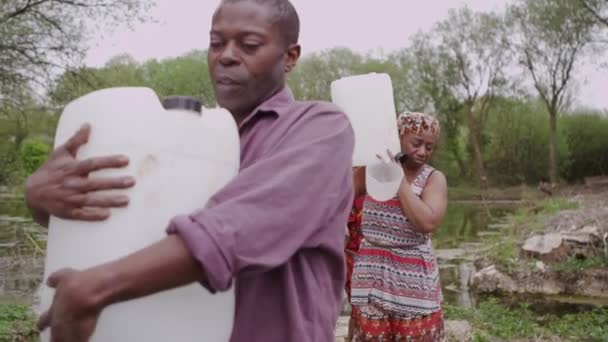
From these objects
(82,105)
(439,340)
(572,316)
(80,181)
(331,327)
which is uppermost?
(82,105)

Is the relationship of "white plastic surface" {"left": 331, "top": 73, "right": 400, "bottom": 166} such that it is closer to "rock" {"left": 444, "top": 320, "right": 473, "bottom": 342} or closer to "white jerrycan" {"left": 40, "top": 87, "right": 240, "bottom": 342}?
"white jerrycan" {"left": 40, "top": 87, "right": 240, "bottom": 342}

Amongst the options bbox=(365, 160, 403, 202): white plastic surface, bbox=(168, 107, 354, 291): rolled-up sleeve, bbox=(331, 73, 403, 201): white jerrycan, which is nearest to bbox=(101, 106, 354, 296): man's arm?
bbox=(168, 107, 354, 291): rolled-up sleeve

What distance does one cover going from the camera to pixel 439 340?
3.01 metres

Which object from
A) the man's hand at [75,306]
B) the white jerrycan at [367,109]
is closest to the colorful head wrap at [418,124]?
the white jerrycan at [367,109]

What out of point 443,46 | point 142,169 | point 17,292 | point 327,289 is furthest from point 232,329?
point 443,46

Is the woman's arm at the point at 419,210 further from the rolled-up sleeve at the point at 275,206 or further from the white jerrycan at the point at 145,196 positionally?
the white jerrycan at the point at 145,196

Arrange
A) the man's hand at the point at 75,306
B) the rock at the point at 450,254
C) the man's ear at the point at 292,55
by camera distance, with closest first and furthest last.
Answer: the man's hand at the point at 75,306
the man's ear at the point at 292,55
the rock at the point at 450,254

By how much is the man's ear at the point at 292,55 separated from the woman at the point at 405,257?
5.70ft

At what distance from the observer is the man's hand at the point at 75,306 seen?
0.80 metres

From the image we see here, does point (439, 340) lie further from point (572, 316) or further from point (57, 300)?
point (572, 316)

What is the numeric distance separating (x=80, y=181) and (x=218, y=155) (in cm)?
19

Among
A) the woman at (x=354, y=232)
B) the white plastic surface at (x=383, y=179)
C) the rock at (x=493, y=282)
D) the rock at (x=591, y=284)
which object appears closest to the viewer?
the white plastic surface at (x=383, y=179)

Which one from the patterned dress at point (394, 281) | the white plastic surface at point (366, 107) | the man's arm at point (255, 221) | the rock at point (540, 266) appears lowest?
the rock at point (540, 266)

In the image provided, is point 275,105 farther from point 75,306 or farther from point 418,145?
point 418,145
